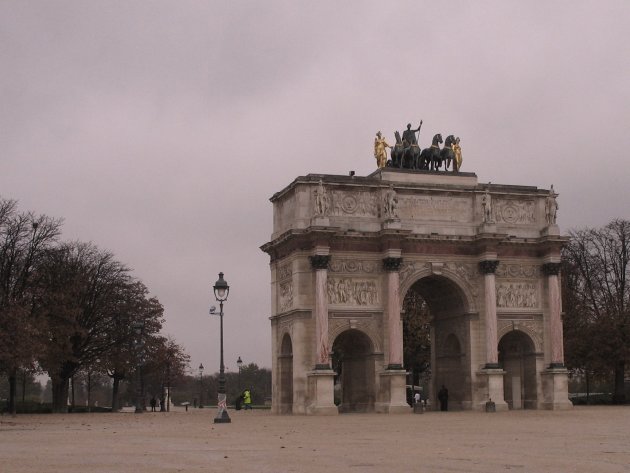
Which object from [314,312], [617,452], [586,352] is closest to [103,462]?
[617,452]

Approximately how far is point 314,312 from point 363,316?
2498 mm

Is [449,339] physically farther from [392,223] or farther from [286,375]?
[286,375]

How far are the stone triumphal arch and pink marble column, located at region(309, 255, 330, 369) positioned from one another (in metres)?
0.05

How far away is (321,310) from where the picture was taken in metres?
47.0

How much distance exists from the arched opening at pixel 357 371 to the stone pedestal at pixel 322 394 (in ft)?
9.58

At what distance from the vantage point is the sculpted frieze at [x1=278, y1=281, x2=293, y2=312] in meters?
49.5

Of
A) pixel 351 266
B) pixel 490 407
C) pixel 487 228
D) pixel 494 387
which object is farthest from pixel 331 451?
pixel 487 228

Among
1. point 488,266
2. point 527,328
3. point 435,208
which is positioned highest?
point 435,208

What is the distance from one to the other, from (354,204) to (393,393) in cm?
903

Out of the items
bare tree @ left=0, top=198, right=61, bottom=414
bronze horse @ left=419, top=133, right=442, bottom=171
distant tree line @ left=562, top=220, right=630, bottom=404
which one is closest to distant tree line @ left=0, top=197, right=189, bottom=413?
bare tree @ left=0, top=198, right=61, bottom=414

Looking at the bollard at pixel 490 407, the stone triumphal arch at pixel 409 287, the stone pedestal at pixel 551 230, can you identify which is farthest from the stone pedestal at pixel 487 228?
the bollard at pixel 490 407

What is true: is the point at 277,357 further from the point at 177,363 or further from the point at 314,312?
the point at 177,363

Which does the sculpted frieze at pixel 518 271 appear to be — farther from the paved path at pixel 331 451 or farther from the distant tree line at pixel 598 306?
the paved path at pixel 331 451

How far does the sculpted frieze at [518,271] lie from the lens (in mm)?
51344
